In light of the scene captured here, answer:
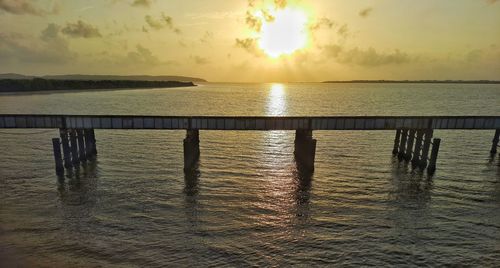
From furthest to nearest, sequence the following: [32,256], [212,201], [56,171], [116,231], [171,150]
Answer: [171,150], [56,171], [212,201], [116,231], [32,256]

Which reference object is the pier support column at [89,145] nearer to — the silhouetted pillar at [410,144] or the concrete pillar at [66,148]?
the concrete pillar at [66,148]

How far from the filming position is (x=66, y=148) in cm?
2997

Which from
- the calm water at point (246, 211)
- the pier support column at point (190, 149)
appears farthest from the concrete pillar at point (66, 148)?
the pier support column at point (190, 149)

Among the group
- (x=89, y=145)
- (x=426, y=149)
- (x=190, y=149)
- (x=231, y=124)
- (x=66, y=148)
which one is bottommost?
(x=89, y=145)

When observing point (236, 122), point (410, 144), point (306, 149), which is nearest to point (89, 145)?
point (236, 122)

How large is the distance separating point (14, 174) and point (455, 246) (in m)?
34.7

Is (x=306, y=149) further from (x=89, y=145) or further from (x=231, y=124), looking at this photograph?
(x=89, y=145)

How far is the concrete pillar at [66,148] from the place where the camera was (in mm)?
29188

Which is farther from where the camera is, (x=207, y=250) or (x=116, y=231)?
(x=116, y=231)

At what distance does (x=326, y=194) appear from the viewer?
25.1 meters

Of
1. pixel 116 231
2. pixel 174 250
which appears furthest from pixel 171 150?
pixel 174 250

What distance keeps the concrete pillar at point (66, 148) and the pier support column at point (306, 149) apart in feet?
71.3

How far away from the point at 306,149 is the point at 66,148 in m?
22.7

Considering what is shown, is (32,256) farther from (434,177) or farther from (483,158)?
(483,158)
